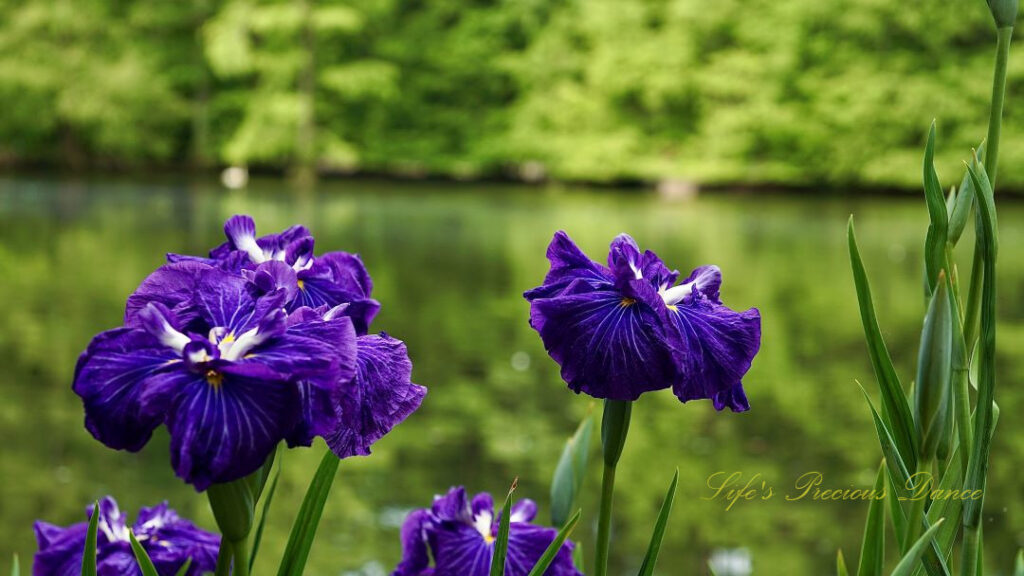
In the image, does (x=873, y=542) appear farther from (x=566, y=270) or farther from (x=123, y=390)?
(x=123, y=390)

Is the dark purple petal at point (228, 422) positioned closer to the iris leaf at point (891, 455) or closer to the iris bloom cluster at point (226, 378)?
the iris bloom cluster at point (226, 378)

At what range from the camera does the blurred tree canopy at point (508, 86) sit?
20.4 metres

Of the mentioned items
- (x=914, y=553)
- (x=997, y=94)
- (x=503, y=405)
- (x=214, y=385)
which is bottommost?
(x=503, y=405)

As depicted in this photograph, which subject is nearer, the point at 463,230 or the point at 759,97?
the point at 463,230

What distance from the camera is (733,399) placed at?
2.22ft

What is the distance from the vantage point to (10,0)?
2197 centimetres

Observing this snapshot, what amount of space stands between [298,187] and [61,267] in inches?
431

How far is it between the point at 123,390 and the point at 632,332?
0.94ft

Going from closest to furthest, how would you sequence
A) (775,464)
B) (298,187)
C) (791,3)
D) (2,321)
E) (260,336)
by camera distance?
(260,336) → (775,464) → (2,321) → (298,187) → (791,3)

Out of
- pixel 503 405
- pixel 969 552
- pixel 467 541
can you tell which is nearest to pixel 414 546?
pixel 467 541

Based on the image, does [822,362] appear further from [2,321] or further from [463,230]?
[463,230]

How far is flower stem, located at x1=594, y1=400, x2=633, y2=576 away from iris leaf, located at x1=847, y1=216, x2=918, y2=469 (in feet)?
0.55

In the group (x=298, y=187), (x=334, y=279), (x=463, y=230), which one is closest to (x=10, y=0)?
(x=298, y=187)

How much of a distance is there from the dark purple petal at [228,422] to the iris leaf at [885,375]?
372 mm
